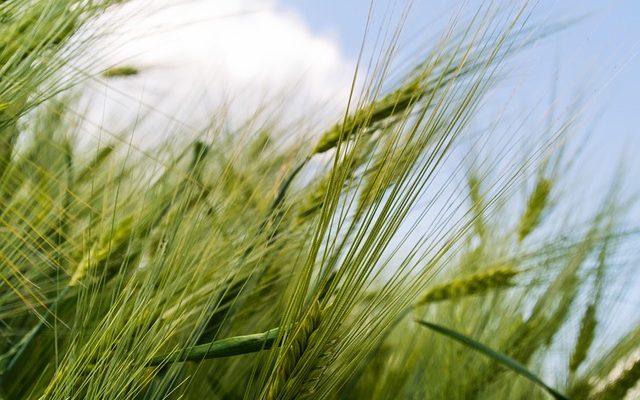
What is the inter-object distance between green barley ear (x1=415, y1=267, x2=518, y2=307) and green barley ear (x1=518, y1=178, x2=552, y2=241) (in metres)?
0.18

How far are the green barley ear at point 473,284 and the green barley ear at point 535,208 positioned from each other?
179 millimetres

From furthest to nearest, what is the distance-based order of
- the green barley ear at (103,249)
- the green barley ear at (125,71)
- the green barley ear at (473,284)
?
the green barley ear at (125,71), the green barley ear at (473,284), the green barley ear at (103,249)

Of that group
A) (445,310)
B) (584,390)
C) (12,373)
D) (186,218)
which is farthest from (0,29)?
(584,390)

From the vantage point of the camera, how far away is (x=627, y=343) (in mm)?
969

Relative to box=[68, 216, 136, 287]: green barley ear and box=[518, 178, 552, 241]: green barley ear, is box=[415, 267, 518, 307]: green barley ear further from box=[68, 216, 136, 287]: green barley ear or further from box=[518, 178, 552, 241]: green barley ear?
box=[68, 216, 136, 287]: green barley ear

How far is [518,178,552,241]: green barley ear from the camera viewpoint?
1.06m

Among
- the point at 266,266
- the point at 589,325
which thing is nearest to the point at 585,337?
the point at 589,325

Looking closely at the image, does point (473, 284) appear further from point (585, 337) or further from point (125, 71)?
point (125, 71)

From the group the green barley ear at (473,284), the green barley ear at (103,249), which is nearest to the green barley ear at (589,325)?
the green barley ear at (473,284)

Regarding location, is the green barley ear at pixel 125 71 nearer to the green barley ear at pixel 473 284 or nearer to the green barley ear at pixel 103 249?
the green barley ear at pixel 103 249

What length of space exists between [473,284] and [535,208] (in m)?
0.26

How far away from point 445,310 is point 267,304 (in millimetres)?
344

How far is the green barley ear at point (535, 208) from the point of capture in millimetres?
1064

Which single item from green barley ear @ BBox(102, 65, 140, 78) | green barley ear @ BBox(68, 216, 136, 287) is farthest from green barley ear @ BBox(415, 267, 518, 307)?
green barley ear @ BBox(102, 65, 140, 78)
